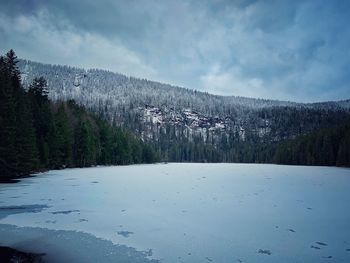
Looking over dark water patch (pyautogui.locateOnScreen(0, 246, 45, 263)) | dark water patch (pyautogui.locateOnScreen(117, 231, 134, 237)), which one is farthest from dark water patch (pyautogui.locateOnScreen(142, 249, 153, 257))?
dark water patch (pyautogui.locateOnScreen(0, 246, 45, 263))

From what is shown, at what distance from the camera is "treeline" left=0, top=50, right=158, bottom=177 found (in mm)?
37656

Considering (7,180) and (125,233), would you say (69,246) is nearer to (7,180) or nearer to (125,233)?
(125,233)

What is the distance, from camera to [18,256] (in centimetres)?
1034

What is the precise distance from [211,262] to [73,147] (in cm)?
7010

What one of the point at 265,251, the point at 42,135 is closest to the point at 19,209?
the point at 265,251

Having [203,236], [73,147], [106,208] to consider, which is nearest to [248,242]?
[203,236]

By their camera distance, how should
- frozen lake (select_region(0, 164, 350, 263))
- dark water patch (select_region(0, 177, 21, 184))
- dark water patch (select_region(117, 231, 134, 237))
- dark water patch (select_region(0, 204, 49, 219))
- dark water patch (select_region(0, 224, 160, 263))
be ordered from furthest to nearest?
1. dark water patch (select_region(0, 177, 21, 184))
2. dark water patch (select_region(0, 204, 49, 219))
3. dark water patch (select_region(117, 231, 134, 237))
4. frozen lake (select_region(0, 164, 350, 263))
5. dark water patch (select_region(0, 224, 160, 263))

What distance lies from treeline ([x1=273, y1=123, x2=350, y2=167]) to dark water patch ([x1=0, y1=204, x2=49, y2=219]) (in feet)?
302

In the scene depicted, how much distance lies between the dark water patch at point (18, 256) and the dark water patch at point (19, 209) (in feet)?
21.9

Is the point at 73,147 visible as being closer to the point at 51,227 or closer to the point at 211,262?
the point at 51,227

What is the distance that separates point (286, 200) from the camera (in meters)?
22.8

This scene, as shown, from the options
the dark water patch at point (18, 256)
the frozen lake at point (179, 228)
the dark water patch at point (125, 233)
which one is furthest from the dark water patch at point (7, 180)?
the dark water patch at point (18, 256)

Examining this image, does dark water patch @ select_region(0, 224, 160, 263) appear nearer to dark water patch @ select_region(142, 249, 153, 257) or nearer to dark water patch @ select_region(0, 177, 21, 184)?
dark water patch @ select_region(142, 249, 153, 257)

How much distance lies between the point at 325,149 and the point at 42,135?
8836cm
